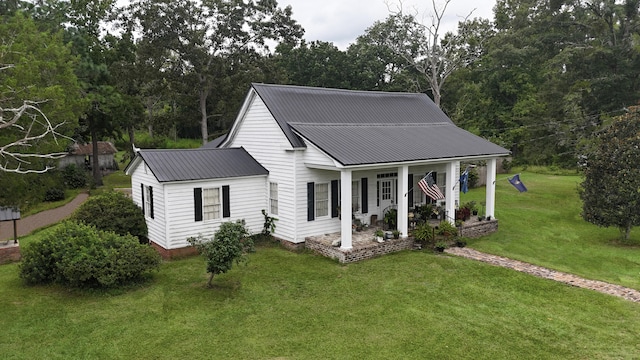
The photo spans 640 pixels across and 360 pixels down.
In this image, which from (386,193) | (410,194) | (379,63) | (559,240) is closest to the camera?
(559,240)

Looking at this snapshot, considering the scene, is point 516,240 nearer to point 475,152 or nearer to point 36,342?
point 475,152

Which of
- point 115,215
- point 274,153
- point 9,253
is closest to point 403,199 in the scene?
point 274,153

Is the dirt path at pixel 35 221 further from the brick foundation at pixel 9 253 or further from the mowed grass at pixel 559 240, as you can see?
the mowed grass at pixel 559 240

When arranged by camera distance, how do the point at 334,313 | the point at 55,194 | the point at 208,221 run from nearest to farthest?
the point at 334,313
the point at 208,221
the point at 55,194

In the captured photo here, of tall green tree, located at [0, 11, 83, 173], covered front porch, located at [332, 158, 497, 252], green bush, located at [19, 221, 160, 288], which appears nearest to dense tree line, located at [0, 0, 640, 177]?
tall green tree, located at [0, 11, 83, 173]

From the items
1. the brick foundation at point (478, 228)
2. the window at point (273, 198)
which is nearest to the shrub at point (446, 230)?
the brick foundation at point (478, 228)

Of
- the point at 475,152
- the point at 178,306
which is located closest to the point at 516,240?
the point at 475,152

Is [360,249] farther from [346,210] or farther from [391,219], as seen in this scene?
[391,219]
